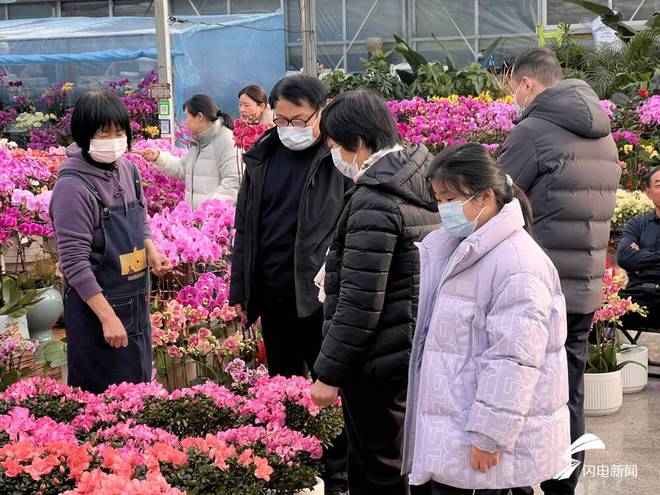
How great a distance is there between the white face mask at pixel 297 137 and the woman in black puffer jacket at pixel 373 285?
64 centimetres

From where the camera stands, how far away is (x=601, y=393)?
17.1ft

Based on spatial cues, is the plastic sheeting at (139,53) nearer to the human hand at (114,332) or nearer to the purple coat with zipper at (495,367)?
the human hand at (114,332)

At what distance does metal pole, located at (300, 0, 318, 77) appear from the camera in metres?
18.7

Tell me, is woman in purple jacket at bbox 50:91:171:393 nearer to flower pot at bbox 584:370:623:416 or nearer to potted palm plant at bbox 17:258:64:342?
potted palm plant at bbox 17:258:64:342

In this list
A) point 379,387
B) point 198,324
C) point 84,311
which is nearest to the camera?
point 379,387

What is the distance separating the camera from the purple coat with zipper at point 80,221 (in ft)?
11.7

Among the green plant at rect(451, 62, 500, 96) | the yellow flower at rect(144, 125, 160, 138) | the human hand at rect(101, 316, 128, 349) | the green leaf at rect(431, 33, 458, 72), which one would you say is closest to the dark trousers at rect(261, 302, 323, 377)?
the human hand at rect(101, 316, 128, 349)

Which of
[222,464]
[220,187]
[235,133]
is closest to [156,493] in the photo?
[222,464]

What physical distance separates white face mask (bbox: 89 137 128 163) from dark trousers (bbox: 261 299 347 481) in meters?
0.85

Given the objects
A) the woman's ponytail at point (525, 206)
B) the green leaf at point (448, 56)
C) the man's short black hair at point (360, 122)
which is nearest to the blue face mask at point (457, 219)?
the woman's ponytail at point (525, 206)

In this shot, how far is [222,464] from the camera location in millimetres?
2836

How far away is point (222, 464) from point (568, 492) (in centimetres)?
155

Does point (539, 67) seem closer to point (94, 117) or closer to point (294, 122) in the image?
point (294, 122)

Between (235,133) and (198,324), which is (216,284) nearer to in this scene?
(198,324)
